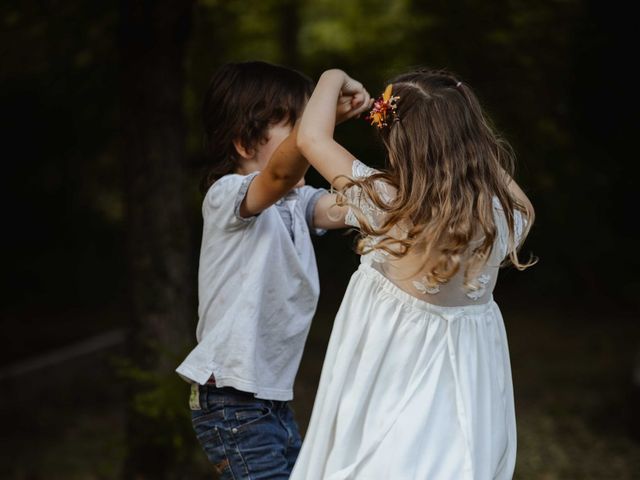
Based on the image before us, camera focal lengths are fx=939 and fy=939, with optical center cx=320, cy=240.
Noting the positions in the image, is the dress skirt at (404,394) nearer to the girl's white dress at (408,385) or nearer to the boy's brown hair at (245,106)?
the girl's white dress at (408,385)

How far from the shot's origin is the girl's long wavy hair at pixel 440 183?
230cm

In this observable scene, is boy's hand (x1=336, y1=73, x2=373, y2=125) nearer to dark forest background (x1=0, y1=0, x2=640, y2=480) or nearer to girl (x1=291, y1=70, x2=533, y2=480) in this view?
girl (x1=291, y1=70, x2=533, y2=480)

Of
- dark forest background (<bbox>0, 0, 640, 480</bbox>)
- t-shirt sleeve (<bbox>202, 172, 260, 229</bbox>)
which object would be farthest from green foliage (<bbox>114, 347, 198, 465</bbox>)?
t-shirt sleeve (<bbox>202, 172, 260, 229</bbox>)

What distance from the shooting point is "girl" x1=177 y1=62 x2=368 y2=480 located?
257cm

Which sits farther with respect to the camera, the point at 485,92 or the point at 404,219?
the point at 485,92

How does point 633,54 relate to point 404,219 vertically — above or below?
below

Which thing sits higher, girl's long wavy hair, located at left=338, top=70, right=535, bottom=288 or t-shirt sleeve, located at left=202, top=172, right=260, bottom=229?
girl's long wavy hair, located at left=338, top=70, right=535, bottom=288

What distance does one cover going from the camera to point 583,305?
33.6 feet

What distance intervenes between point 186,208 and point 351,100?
2.60 metres

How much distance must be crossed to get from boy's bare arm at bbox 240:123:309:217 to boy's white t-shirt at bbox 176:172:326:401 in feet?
0.23

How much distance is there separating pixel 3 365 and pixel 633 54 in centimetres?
606

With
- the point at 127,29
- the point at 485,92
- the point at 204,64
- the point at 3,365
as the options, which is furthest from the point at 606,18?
the point at 3,365

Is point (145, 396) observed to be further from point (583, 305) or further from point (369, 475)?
point (583, 305)

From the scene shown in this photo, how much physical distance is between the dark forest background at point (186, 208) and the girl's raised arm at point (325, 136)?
2142 millimetres
